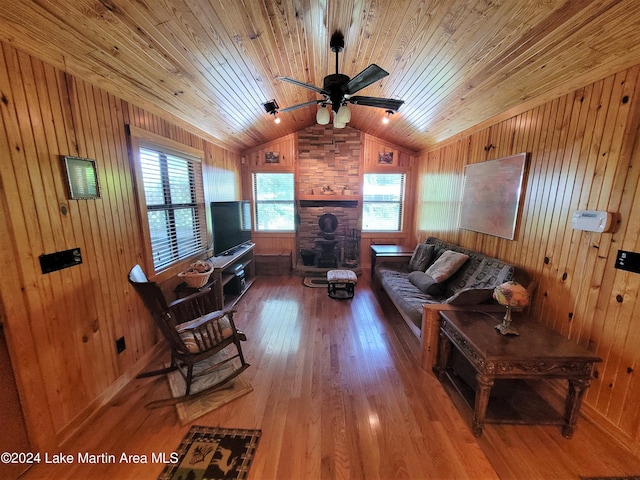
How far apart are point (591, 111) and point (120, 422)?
408cm

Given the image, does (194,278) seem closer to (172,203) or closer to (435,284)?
(172,203)

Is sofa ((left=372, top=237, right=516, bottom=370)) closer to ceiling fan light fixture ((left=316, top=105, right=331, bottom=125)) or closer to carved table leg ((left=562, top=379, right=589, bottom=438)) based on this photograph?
carved table leg ((left=562, top=379, right=589, bottom=438))

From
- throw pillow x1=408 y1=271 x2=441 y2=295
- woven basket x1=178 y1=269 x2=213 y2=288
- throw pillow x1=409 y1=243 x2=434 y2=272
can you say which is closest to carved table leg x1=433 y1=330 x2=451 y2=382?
throw pillow x1=408 y1=271 x2=441 y2=295

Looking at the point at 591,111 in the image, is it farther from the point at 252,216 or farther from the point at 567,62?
the point at 252,216

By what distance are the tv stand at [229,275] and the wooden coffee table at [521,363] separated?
267 cm

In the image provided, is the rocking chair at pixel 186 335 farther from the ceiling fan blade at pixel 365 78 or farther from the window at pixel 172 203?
the ceiling fan blade at pixel 365 78

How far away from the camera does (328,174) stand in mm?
5168

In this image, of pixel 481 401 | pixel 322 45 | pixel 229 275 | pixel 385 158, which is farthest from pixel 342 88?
pixel 385 158

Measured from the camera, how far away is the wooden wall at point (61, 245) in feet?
4.37

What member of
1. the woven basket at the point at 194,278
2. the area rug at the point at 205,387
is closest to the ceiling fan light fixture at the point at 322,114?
the woven basket at the point at 194,278

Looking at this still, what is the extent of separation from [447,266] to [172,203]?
3461 millimetres

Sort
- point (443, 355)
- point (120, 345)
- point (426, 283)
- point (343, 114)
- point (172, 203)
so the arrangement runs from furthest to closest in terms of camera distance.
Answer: point (426, 283)
point (172, 203)
point (343, 114)
point (443, 355)
point (120, 345)

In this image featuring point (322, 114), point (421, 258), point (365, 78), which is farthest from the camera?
point (421, 258)

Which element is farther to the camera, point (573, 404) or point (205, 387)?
point (205, 387)
